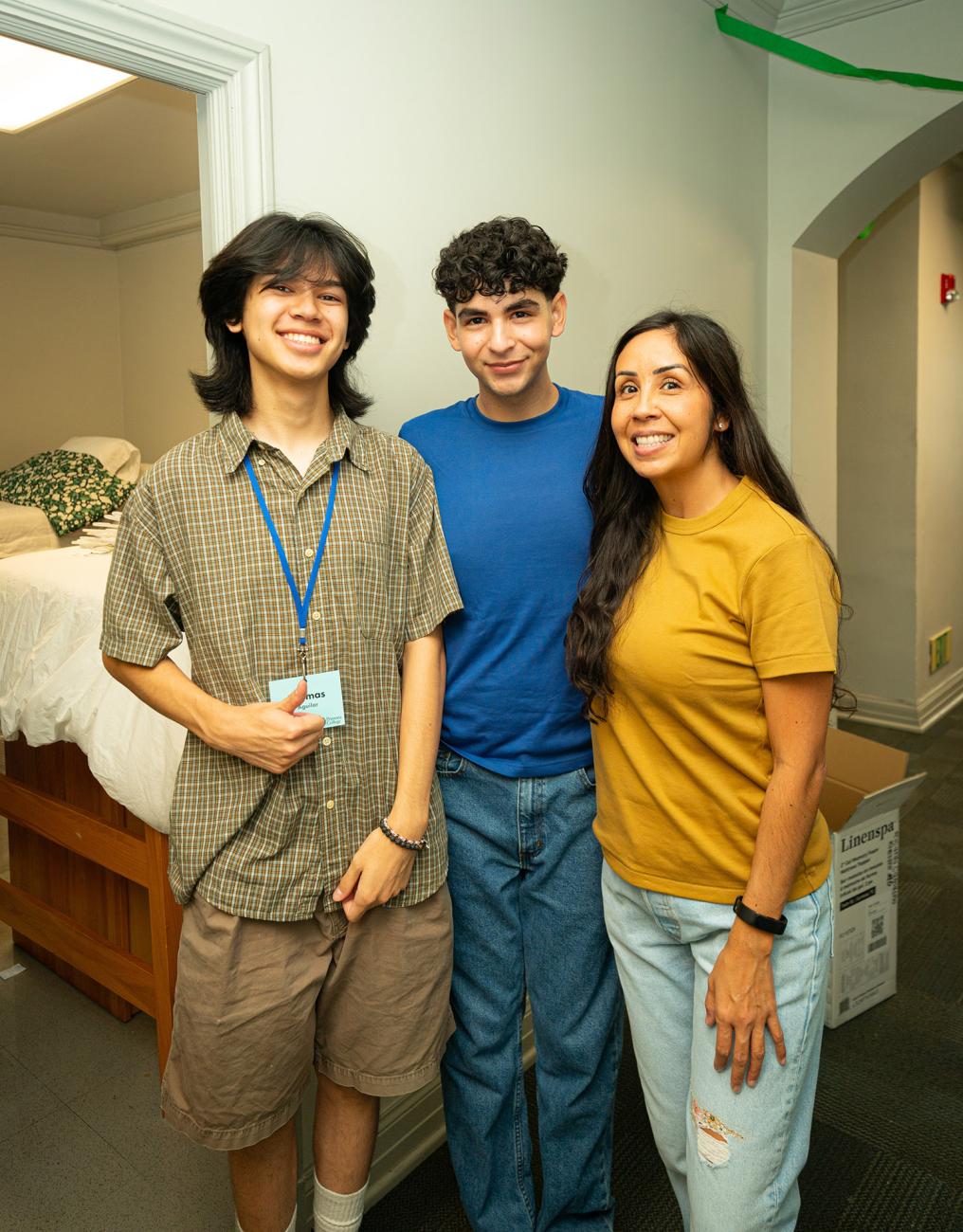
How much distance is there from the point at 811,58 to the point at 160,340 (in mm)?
4303

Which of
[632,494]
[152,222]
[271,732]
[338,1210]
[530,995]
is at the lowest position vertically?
[338,1210]

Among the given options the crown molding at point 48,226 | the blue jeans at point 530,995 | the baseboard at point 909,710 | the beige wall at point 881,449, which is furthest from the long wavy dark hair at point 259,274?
the crown molding at point 48,226

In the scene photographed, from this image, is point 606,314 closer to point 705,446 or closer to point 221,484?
point 705,446

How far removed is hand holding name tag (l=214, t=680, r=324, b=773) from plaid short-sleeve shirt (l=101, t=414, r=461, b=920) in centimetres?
5

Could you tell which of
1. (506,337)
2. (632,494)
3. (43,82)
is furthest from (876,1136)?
(43,82)

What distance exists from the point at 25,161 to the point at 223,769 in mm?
4508

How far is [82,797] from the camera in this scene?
7.64 feet

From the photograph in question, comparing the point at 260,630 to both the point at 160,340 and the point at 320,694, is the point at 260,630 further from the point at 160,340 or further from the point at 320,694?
the point at 160,340

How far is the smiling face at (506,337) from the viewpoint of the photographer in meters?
1.38

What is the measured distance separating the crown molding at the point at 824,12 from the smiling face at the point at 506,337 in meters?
2.25

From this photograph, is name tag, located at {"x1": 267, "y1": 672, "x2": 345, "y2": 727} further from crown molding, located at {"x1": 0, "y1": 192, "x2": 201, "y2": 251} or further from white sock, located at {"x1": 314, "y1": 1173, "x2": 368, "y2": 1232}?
crown molding, located at {"x1": 0, "y1": 192, "x2": 201, "y2": 251}

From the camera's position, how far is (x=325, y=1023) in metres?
1.31

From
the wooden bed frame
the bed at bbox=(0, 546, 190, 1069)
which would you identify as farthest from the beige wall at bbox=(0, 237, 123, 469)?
the wooden bed frame

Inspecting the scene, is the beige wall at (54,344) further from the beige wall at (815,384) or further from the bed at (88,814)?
the beige wall at (815,384)
